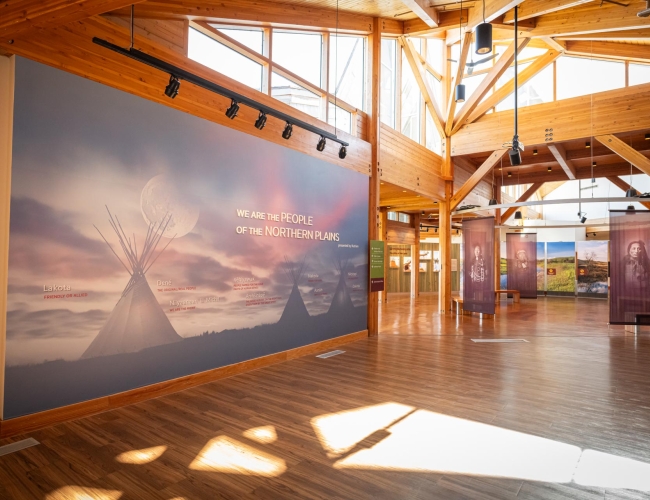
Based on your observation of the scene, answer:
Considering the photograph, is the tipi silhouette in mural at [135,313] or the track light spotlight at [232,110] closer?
the tipi silhouette in mural at [135,313]

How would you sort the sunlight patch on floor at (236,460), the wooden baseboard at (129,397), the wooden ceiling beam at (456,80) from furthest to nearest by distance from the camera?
the wooden ceiling beam at (456,80) → the wooden baseboard at (129,397) → the sunlight patch on floor at (236,460)

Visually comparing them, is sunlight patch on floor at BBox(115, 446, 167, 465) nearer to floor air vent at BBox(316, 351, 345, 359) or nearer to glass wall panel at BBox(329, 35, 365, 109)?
floor air vent at BBox(316, 351, 345, 359)

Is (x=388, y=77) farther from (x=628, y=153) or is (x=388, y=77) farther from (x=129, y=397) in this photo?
(x=129, y=397)

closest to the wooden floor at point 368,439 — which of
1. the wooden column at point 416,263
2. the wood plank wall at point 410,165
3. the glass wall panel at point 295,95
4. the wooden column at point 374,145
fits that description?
the wooden column at point 374,145

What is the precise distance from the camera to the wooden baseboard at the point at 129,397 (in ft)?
12.2

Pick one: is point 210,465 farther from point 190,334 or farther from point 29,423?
point 190,334

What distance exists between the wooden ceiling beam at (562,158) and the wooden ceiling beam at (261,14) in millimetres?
5908

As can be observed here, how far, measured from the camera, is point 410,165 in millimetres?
10922

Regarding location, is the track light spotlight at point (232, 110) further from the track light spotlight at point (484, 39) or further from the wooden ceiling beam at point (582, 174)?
the wooden ceiling beam at point (582, 174)

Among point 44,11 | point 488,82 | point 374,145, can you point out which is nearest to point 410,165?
point 374,145

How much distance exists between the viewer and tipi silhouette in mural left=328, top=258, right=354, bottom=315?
7.89m

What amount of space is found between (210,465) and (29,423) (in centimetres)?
196

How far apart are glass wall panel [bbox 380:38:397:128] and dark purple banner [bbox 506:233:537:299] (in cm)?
847

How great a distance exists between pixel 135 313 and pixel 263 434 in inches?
80.5
